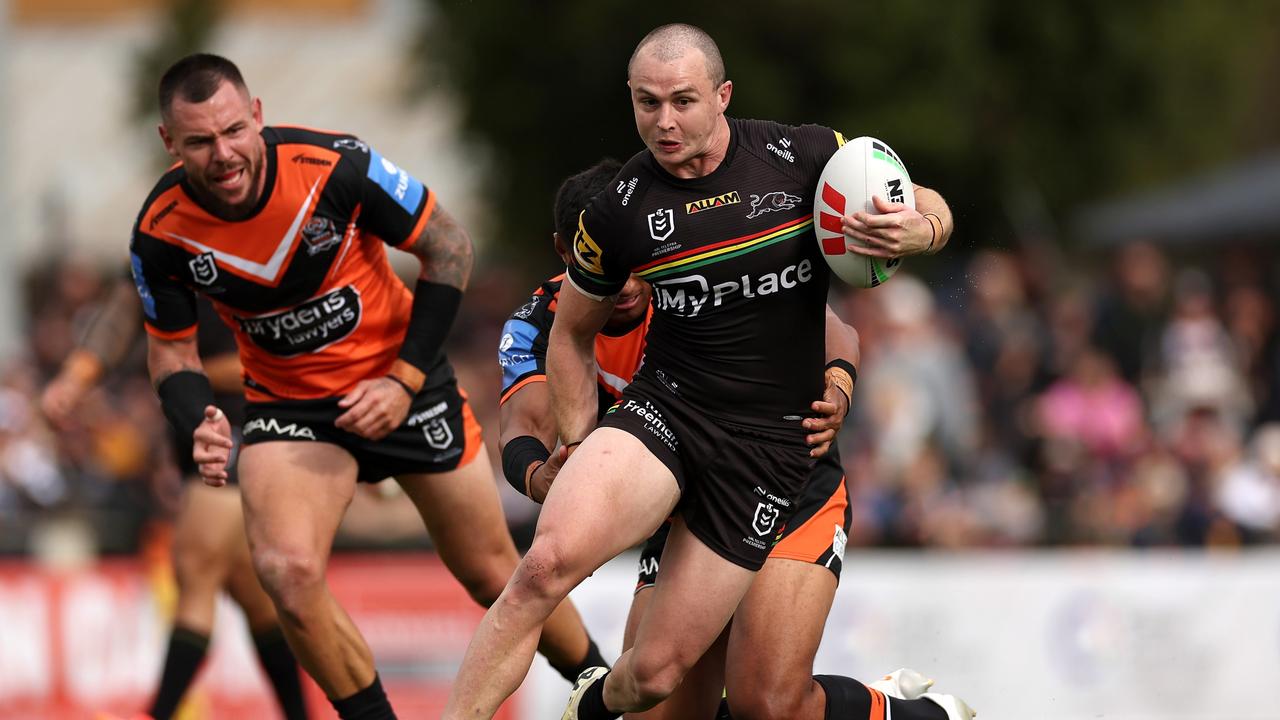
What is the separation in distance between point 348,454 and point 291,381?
0.37m

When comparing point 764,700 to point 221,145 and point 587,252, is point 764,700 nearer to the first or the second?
point 587,252

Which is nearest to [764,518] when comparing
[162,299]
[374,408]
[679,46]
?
[679,46]

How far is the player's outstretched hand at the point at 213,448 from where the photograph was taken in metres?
6.41

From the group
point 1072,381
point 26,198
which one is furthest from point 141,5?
point 1072,381

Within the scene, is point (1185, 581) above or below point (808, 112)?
below

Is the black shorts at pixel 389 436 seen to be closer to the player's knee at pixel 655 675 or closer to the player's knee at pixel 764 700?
the player's knee at pixel 655 675

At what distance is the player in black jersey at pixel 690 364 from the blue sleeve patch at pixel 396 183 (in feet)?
3.82

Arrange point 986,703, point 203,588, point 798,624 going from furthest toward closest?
point 986,703 < point 203,588 < point 798,624

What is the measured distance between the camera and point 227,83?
644 centimetres

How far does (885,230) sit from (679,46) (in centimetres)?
89

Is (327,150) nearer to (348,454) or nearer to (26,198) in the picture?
(348,454)

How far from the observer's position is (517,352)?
6840 mm

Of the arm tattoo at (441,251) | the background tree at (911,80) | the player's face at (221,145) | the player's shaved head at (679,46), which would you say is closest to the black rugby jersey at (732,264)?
the player's shaved head at (679,46)

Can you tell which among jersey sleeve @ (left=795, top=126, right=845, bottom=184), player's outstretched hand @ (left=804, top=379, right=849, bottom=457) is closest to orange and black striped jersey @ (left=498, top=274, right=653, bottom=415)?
player's outstretched hand @ (left=804, top=379, right=849, bottom=457)
